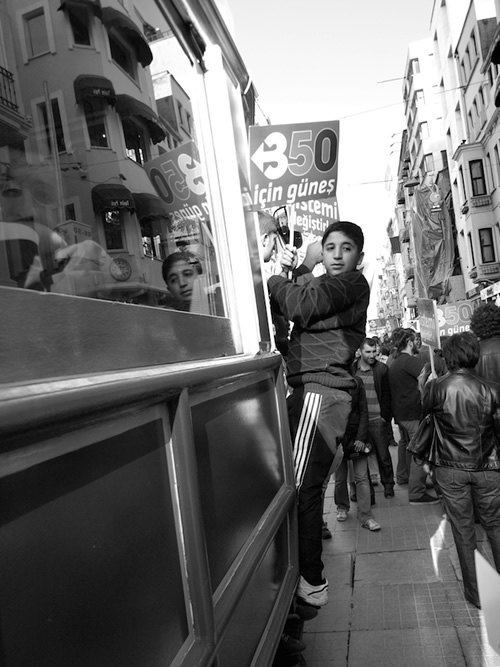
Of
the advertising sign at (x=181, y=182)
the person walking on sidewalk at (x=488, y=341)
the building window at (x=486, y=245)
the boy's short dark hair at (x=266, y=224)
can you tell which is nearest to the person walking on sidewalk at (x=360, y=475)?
the person walking on sidewalk at (x=488, y=341)

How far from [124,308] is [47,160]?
1.26 feet

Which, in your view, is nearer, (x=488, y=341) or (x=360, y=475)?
(x=488, y=341)

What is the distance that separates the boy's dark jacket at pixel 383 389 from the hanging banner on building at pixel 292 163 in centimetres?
413

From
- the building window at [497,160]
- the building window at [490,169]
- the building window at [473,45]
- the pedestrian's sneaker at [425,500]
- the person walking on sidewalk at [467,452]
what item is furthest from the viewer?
the building window at [490,169]

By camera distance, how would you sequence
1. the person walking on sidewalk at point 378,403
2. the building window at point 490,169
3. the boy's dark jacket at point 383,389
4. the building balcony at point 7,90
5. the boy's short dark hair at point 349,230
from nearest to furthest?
the building balcony at point 7,90, the boy's short dark hair at point 349,230, the person walking on sidewalk at point 378,403, the boy's dark jacket at point 383,389, the building window at point 490,169

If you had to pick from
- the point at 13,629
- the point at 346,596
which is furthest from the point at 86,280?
the point at 346,596

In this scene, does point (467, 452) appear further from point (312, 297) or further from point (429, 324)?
point (429, 324)

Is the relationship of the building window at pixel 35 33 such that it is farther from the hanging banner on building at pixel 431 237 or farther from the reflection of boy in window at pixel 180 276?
the hanging banner on building at pixel 431 237

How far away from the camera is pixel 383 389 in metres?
7.65

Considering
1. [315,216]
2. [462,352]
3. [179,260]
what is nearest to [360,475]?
[462,352]

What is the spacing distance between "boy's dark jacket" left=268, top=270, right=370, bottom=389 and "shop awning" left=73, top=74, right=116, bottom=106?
1454 millimetres

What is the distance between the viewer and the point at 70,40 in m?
1.54

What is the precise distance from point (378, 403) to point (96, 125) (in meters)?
6.30

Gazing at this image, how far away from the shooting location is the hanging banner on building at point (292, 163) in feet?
10.7
